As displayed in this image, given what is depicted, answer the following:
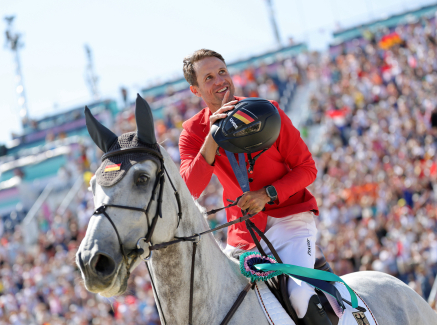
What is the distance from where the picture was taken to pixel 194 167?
3.20m

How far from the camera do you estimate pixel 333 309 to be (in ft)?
10.7

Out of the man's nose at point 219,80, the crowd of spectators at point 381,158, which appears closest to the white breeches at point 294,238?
the man's nose at point 219,80

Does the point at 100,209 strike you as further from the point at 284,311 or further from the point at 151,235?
the point at 284,311

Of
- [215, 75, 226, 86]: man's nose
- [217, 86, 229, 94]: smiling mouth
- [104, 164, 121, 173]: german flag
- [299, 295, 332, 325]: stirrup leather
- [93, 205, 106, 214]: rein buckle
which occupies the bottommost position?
[299, 295, 332, 325]: stirrup leather

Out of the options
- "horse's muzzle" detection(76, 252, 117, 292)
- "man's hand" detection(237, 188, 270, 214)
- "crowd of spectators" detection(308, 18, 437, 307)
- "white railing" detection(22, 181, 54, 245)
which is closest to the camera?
"horse's muzzle" detection(76, 252, 117, 292)

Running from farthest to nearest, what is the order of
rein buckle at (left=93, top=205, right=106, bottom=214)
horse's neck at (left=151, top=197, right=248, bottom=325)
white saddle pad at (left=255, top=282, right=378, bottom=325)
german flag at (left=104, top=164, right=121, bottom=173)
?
white saddle pad at (left=255, top=282, right=378, bottom=325) < horse's neck at (left=151, top=197, right=248, bottom=325) < german flag at (left=104, top=164, right=121, bottom=173) < rein buckle at (left=93, top=205, right=106, bottom=214)

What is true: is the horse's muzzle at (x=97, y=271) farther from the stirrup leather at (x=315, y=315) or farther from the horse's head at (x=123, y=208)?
the stirrup leather at (x=315, y=315)

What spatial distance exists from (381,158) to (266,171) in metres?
10.9

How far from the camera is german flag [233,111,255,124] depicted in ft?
9.82

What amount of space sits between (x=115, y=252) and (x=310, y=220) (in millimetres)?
1610

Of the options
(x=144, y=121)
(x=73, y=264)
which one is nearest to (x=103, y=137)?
(x=144, y=121)

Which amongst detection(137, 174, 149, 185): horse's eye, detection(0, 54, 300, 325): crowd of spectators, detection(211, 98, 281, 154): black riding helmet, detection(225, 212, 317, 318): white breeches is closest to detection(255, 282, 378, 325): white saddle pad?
detection(225, 212, 317, 318): white breeches

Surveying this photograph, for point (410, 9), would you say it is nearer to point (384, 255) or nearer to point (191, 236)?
point (384, 255)

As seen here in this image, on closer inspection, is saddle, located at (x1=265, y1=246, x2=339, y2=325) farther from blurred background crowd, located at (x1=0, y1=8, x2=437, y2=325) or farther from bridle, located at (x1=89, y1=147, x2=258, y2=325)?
blurred background crowd, located at (x1=0, y1=8, x2=437, y2=325)
